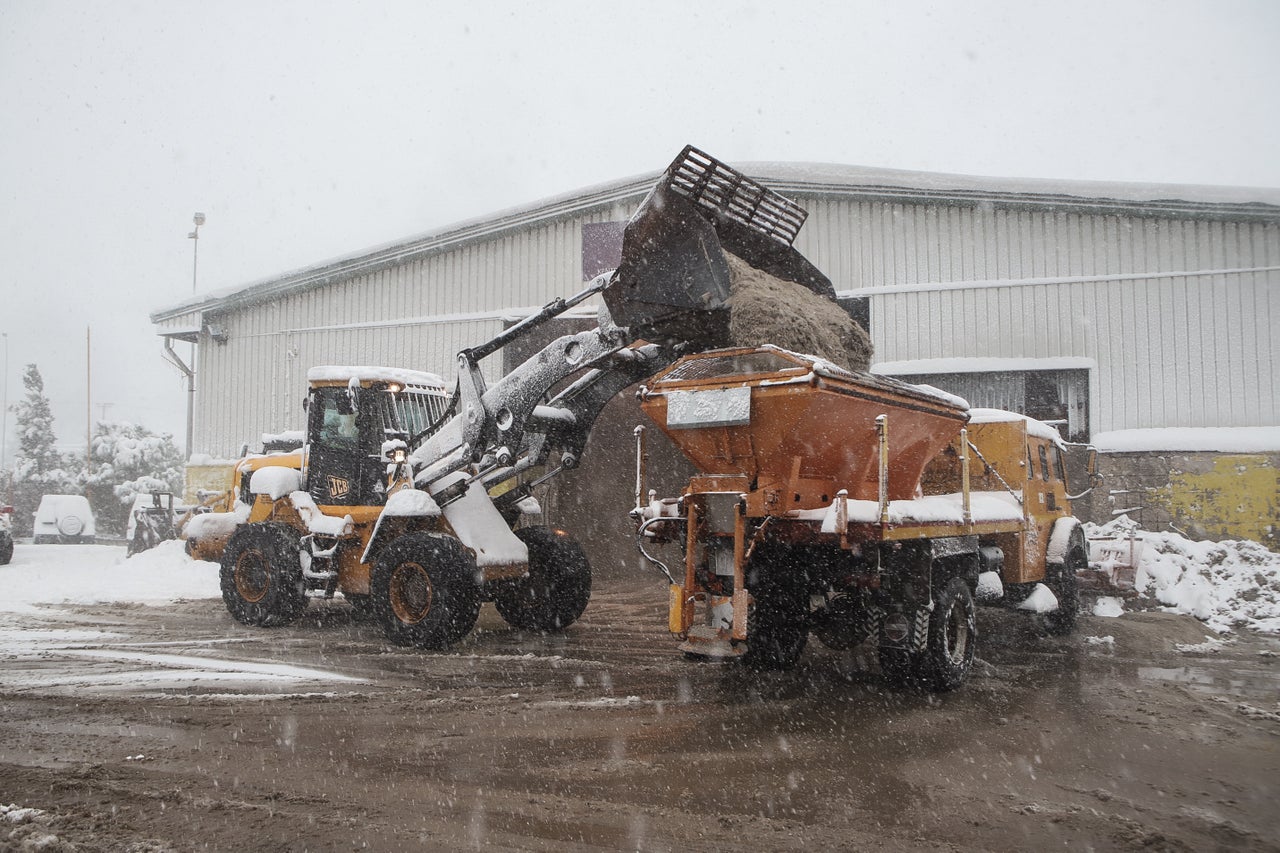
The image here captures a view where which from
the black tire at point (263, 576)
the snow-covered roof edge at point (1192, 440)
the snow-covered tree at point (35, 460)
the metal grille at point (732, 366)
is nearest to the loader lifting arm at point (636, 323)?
the metal grille at point (732, 366)

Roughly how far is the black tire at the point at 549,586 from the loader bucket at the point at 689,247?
126 inches

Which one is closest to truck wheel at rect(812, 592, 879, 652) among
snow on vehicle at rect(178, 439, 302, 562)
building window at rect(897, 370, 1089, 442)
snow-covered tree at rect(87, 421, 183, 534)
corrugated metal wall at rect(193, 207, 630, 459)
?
snow on vehicle at rect(178, 439, 302, 562)

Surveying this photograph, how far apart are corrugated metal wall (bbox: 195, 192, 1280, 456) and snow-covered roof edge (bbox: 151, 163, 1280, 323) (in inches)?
8.1

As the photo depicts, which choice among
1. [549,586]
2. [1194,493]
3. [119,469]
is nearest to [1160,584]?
[1194,493]

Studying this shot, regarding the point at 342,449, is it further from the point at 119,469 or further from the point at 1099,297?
the point at 119,469

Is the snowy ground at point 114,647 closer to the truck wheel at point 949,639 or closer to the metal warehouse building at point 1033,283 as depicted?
the truck wheel at point 949,639

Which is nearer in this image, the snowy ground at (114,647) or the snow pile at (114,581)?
the snowy ground at (114,647)

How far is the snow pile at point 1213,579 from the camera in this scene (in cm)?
1152

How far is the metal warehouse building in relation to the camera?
43.7 feet

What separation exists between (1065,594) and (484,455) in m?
6.71

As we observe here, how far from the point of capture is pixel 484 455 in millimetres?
9719

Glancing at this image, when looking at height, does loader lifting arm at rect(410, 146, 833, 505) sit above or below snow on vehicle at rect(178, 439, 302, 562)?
above

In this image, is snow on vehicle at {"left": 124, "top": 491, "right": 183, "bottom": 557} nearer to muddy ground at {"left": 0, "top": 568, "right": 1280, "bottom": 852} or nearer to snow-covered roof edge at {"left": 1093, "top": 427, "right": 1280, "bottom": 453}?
muddy ground at {"left": 0, "top": 568, "right": 1280, "bottom": 852}

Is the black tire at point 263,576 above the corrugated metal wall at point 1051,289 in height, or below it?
below
